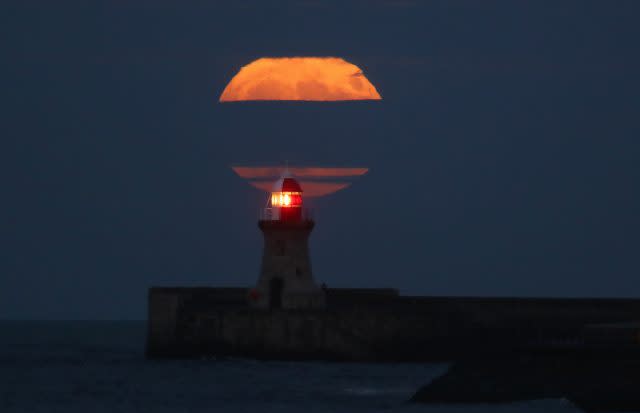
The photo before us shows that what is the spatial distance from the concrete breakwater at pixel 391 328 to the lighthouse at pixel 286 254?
1.25 m

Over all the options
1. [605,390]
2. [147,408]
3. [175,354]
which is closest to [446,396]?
[605,390]

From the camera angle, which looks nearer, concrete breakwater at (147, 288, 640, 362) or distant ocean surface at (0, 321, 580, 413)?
distant ocean surface at (0, 321, 580, 413)

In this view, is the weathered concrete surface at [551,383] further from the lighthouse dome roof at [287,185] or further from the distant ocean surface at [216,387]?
the lighthouse dome roof at [287,185]

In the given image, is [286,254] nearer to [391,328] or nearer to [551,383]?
[391,328]

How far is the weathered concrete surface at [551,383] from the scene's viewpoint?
4628 cm

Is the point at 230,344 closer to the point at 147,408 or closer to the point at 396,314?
the point at 396,314

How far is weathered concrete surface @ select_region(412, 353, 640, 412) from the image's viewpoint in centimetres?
4628

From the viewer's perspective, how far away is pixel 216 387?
5866 centimetres

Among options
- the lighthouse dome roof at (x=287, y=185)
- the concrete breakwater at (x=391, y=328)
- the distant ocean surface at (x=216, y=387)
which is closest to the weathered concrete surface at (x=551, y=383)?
the distant ocean surface at (x=216, y=387)

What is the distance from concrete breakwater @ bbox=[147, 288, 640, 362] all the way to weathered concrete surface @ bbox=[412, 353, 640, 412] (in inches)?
482

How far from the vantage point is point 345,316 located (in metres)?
64.8

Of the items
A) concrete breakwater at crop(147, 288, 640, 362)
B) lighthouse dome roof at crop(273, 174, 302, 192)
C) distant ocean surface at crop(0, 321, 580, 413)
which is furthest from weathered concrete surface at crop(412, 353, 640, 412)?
lighthouse dome roof at crop(273, 174, 302, 192)

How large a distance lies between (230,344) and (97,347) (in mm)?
26349

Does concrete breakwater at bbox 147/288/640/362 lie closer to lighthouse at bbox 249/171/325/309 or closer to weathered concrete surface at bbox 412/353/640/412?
lighthouse at bbox 249/171/325/309
